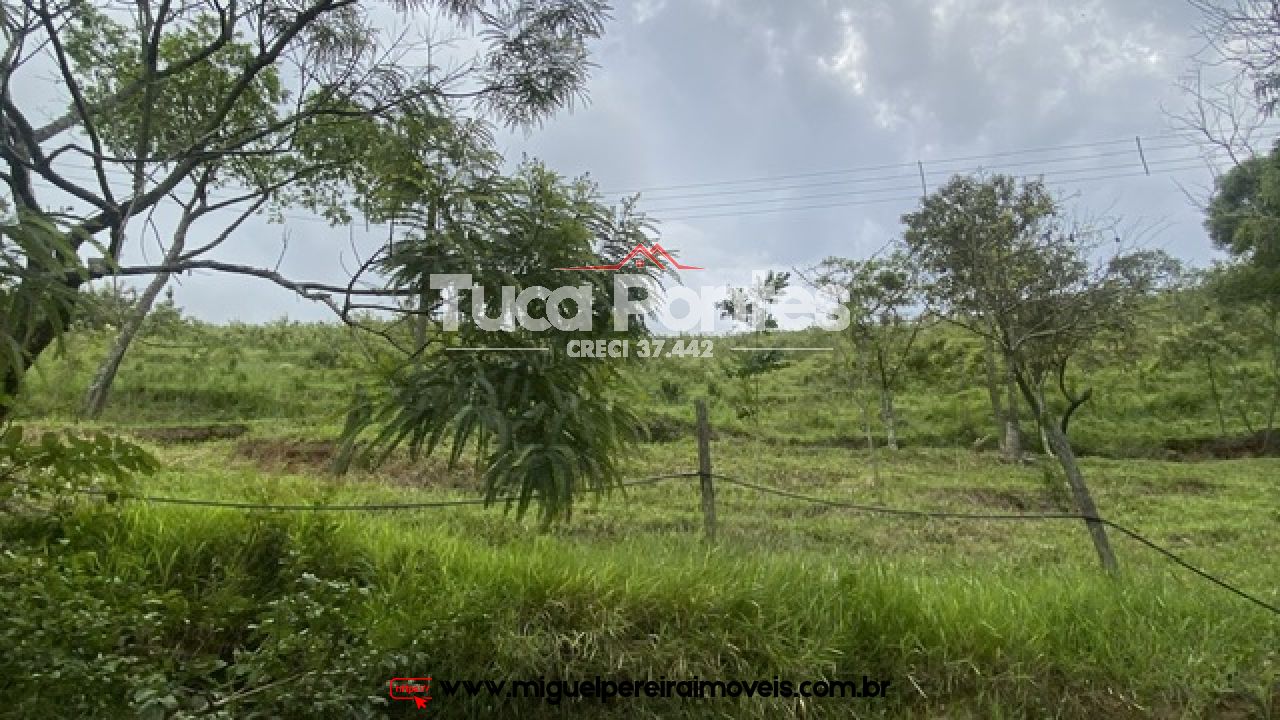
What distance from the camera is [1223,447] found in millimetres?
12875

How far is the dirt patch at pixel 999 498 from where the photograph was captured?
8086mm

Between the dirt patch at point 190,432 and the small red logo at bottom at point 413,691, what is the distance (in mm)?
8423

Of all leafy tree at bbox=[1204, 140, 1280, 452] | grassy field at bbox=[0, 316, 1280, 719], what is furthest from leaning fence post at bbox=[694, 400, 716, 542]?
leafy tree at bbox=[1204, 140, 1280, 452]

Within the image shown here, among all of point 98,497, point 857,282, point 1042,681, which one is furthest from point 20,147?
point 857,282

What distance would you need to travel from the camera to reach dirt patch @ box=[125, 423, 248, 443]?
30.4 feet

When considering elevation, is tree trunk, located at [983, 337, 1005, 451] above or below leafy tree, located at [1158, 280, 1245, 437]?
below

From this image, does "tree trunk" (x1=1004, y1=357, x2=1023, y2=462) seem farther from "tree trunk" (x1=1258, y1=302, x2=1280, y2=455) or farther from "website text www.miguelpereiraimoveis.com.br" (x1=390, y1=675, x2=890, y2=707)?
"website text www.miguelpereiraimoveis.com.br" (x1=390, y1=675, x2=890, y2=707)

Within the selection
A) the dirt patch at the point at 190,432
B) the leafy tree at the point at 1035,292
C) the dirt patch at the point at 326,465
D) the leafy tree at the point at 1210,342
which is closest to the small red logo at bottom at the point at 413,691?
the leafy tree at the point at 1035,292

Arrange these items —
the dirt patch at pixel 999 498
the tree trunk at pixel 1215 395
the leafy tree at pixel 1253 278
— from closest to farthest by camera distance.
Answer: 1. the dirt patch at pixel 999 498
2. the leafy tree at pixel 1253 278
3. the tree trunk at pixel 1215 395

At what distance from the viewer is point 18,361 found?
1659 millimetres

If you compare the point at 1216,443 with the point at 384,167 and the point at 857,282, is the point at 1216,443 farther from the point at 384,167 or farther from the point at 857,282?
the point at 384,167

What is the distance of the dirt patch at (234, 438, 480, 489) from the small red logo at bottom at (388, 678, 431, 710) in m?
4.41

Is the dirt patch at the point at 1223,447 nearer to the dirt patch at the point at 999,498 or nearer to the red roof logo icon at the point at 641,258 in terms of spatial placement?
the dirt patch at the point at 999,498

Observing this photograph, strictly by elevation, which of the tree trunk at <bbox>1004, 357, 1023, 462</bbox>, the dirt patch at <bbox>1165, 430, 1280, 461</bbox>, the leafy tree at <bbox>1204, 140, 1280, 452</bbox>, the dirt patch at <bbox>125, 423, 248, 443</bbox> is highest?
the leafy tree at <bbox>1204, 140, 1280, 452</bbox>
